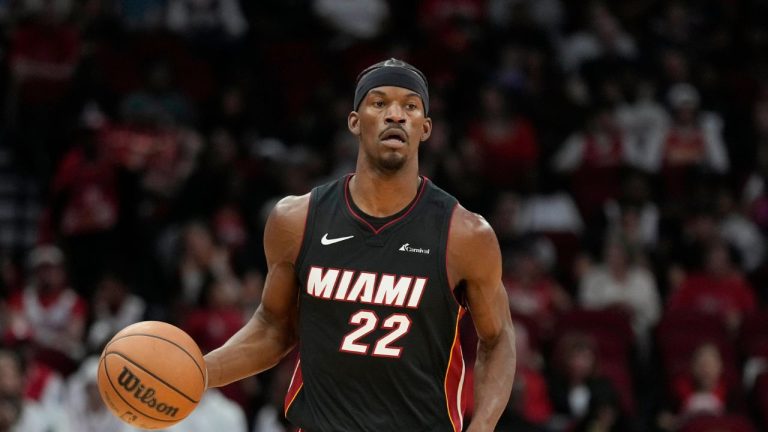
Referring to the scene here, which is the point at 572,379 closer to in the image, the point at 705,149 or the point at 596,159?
the point at 596,159

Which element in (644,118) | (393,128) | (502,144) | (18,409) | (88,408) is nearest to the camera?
(393,128)

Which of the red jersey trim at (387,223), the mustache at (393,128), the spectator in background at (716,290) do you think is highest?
the mustache at (393,128)

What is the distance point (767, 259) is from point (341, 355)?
868 cm

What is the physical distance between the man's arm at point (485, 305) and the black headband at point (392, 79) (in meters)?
0.50

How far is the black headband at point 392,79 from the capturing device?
5.22 meters

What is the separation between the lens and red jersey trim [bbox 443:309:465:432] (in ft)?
17.2

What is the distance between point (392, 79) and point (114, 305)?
7.06 m

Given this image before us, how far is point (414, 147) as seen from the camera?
5.23m

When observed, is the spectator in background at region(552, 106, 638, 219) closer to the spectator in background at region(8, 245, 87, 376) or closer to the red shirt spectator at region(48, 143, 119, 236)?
the red shirt spectator at region(48, 143, 119, 236)

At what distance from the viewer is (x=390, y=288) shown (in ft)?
16.9

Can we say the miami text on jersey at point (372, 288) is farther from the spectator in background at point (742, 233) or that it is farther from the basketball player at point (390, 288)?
the spectator in background at point (742, 233)

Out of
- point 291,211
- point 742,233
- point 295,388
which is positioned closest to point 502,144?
point 742,233

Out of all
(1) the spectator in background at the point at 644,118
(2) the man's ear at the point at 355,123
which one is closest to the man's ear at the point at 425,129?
(2) the man's ear at the point at 355,123

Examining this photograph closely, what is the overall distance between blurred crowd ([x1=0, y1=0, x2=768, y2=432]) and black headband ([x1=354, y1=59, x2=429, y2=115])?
495 centimetres
